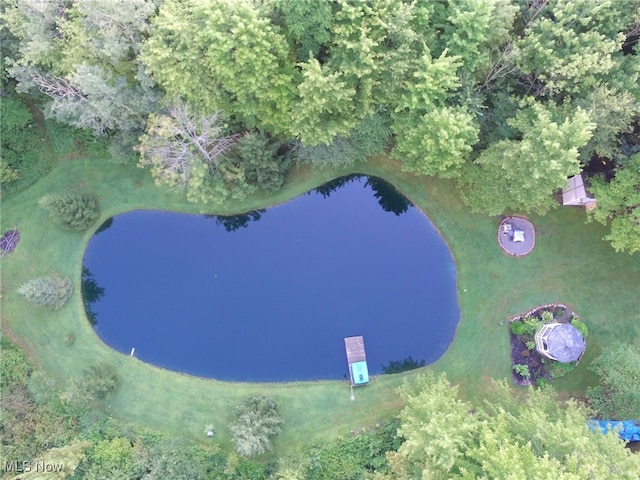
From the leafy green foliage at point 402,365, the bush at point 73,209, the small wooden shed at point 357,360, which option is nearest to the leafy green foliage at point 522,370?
the leafy green foliage at point 402,365

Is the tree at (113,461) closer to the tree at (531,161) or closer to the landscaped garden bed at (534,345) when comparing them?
the landscaped garden bed at (534,345)

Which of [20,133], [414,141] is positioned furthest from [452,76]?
[20,133]

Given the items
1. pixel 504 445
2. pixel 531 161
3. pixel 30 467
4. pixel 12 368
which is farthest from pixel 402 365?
pixel 12 368

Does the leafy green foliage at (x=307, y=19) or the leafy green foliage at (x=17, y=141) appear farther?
the leafy green foliage at (x=17, y=141)

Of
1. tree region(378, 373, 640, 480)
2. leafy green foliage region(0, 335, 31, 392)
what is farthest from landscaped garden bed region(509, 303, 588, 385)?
leafy green foliage region(0, 335, 31, 392)

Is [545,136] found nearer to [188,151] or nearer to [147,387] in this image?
[188,151]

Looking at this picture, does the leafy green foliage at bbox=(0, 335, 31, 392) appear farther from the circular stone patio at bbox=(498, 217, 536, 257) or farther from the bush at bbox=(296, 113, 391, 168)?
the circular stone patio at bbox=(498, 217, 536, 257)

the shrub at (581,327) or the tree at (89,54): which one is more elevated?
the tree at (89,54)
